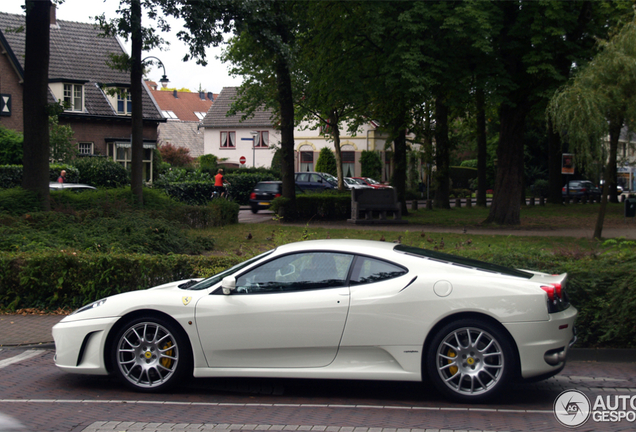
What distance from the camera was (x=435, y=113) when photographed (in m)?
30.9

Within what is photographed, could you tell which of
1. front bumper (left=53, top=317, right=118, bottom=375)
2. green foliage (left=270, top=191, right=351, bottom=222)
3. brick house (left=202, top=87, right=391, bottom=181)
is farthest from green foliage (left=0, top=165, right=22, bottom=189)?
brick house (left=202, top=87, right=391, bottom=181)

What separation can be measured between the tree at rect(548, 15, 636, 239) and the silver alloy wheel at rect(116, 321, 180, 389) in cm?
1369

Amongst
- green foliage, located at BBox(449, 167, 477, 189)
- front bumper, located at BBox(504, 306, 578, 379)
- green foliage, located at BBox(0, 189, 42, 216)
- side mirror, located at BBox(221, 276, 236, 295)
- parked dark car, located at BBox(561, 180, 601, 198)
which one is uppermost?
green foliage, located at BBox(449, 167, 477, 189)

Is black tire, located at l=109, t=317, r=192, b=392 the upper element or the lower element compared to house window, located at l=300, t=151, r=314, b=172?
lower

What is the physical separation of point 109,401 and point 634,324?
5488 millimetres

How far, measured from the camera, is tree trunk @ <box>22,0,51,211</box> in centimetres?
1591

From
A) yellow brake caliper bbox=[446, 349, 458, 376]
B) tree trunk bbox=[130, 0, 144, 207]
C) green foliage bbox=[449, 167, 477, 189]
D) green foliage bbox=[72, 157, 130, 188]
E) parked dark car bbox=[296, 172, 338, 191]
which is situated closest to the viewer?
yellow brake caliper bbox=[446, 349, 458, 376]

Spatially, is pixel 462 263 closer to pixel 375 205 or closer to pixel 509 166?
pixel 509 166

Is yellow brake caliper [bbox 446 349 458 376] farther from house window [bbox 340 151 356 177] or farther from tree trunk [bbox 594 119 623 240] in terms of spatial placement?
house window [bbox 340 151 356 177]

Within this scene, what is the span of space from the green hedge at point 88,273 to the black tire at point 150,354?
334 centimetres

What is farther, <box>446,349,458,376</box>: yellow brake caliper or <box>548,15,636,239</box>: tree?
<box>548,15,636,239</box>: tree

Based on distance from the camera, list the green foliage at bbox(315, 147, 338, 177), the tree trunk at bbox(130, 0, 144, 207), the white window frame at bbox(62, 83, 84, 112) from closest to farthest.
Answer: the tree trunk at bbox(130, 0, 144, 207)
the white window frame at bbox(62, 83, 84, 112)
the green foliage at bbox(315, 147, 338, 177)

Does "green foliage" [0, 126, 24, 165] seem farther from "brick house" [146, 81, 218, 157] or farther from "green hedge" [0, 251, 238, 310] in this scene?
"brick house" [146, 81, 218, 157]

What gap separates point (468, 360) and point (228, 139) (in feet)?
204
